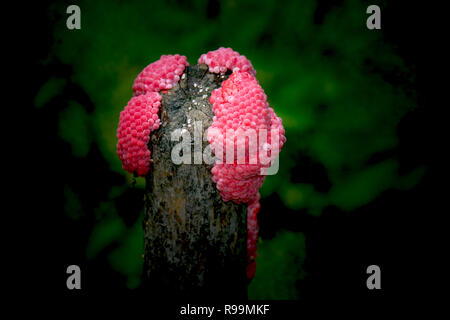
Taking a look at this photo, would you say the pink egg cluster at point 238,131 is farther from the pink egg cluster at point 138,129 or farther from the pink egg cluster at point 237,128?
the pink egg cluster at point 138,129

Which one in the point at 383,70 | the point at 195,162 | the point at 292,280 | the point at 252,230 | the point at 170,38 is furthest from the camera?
the point at 292,280

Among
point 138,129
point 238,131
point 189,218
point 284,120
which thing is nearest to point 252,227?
point 189,218

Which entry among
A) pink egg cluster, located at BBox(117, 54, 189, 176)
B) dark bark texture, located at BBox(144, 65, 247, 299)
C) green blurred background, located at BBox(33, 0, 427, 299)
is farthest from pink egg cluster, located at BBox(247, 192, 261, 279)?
green blurred background, located at BBox(33, 0, 427, 299)

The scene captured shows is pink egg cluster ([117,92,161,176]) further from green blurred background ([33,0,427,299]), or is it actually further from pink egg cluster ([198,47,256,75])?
green blurred background ([33,0,427,299])

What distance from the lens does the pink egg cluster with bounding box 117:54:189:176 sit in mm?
999

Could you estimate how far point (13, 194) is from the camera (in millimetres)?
1979

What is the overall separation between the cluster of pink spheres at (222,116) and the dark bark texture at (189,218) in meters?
0.03

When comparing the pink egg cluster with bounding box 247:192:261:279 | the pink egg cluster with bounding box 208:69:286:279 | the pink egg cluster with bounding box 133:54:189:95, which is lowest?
the pink egg cluster with bounding box 247:192:261:279

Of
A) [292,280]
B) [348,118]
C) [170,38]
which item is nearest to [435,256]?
[292,280]

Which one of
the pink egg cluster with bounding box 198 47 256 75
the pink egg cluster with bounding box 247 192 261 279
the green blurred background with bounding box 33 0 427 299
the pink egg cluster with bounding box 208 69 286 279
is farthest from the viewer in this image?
the green blurred background with bounding box 33 0 427 299

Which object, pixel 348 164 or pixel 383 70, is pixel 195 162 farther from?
pixel 383 70

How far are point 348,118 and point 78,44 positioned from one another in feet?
6.15

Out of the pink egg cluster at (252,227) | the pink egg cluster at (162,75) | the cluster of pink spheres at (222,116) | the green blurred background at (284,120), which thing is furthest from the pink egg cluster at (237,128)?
the green blurred background at (284,120)

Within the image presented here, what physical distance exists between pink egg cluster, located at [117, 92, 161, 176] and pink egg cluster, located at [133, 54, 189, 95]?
4 cm
